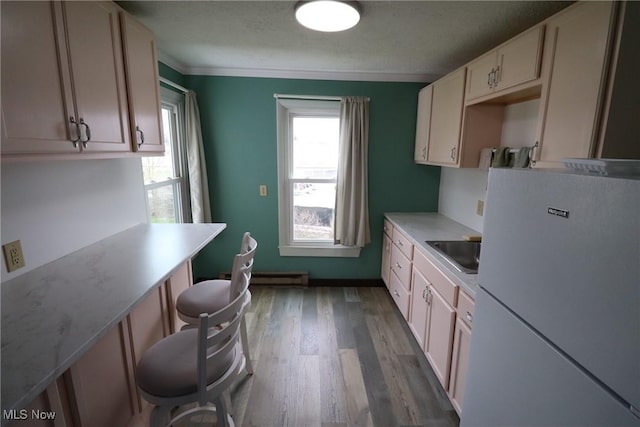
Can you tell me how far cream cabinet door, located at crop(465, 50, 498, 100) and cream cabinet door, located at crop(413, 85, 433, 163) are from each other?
2.14 feet

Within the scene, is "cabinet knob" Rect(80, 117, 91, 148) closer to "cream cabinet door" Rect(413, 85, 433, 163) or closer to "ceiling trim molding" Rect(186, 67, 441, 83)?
"ceiling trim molding" Rect(186, 67, 441, 83)

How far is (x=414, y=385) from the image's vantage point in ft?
6.57

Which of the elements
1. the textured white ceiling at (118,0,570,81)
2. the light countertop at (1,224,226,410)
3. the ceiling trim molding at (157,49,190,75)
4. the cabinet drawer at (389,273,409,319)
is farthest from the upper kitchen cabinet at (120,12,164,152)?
the cabinet drawer at (389,273,409,319)

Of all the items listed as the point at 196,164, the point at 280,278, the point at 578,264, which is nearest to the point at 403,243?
the point at 280,278

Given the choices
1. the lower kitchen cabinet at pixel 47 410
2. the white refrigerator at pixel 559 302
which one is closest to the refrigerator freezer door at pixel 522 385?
the white refrigerator at pixel 559 302

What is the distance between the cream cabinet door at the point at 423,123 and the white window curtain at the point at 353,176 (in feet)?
1.80

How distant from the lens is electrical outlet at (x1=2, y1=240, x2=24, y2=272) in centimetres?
123

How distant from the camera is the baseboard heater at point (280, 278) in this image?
Answer: 3.42 meters

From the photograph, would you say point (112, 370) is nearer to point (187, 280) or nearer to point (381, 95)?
point (187, 280)

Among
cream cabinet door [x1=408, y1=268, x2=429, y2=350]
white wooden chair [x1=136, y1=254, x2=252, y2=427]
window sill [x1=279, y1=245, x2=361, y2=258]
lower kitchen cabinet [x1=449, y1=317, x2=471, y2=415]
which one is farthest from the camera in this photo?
window sill [x1=279, y1=245, x2=361, y2=258]

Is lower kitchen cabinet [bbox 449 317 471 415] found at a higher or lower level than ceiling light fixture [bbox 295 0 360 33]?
lower

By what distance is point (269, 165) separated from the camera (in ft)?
10.5

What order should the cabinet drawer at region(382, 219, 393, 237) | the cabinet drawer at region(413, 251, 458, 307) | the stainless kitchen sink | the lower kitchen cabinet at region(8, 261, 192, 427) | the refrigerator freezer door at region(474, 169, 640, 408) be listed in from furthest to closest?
the cabinet drawer at region(382, 219, 393, 237)
the stainless kitchen sink
the cabinet drawer at region(413, 251, 458, 307)
the lower kitchen cabinet at region(8, 261, 192, 427)
the refrigerator freezer door at region(474, 169, 640, 408)

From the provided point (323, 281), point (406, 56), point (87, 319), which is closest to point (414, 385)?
point (323, 281)
